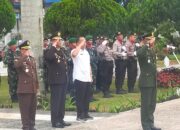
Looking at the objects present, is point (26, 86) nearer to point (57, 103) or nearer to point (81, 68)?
point (57, 103)

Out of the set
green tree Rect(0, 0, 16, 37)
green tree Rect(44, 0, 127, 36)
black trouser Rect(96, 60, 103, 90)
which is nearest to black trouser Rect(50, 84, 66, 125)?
black trouser Rect(96, 60, 103, 90)

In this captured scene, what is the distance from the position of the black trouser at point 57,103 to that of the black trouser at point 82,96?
0.57m

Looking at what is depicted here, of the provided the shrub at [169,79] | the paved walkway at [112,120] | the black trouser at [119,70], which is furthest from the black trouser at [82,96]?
the shrub at [169,79]

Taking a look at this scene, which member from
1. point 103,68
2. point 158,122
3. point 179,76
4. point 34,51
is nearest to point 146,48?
point 158,122

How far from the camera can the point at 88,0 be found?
20484mm

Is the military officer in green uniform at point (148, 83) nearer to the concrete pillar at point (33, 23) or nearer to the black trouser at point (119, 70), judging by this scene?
the concrete pillar at point (33, 23)

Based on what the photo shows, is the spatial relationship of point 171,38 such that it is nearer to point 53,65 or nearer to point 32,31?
point 32,31

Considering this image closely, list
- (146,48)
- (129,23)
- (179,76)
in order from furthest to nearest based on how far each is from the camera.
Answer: (129,23) < (179,76) < (146,48)

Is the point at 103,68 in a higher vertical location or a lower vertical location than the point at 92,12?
lower

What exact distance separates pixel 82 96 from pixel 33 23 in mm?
3829

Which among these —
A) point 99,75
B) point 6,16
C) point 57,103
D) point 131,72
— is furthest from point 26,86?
point 6,16

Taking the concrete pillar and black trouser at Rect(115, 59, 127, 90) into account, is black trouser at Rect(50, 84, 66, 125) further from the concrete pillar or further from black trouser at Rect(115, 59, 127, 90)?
black trouser at Rect(115, 59, 127, 90)

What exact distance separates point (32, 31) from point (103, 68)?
9.53 feet

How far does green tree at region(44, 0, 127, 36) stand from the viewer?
20.2 meters
